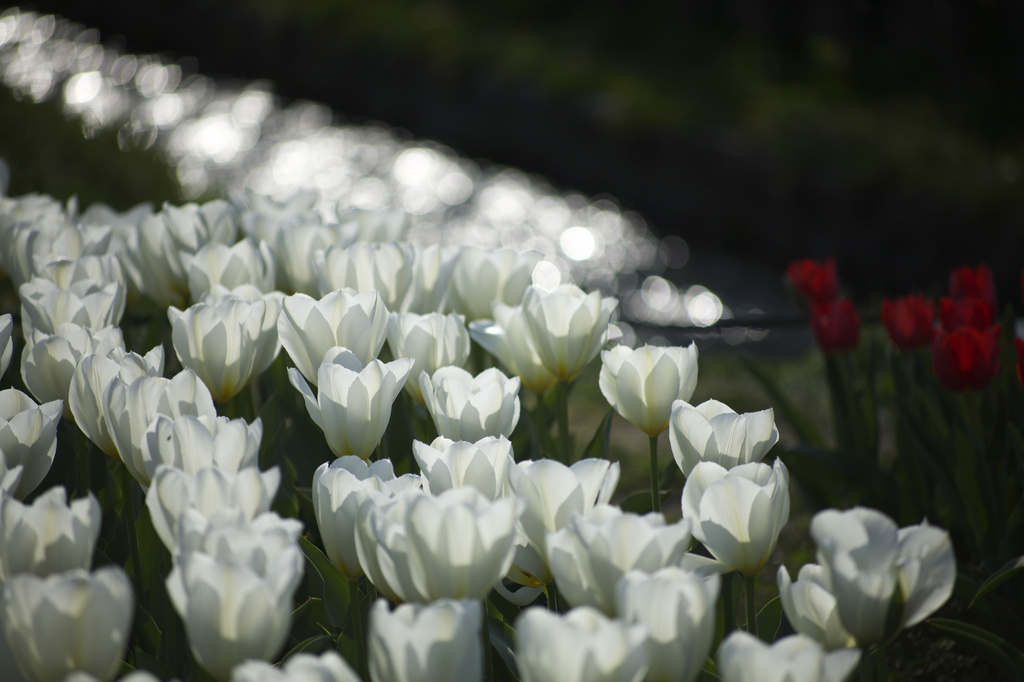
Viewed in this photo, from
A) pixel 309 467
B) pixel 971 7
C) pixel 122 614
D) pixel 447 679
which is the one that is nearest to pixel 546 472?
pixel 447 679

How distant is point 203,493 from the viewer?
0.89 m

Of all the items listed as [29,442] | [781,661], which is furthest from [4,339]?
[781,661]

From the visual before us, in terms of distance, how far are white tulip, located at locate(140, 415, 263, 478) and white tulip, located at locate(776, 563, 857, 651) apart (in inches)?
23.0

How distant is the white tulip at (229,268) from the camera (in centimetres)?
161

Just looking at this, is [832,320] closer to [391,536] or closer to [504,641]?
[504,641]

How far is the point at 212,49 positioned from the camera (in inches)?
390

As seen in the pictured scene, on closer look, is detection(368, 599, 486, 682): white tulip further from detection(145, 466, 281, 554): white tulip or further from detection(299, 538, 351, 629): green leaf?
detection(299, 538, 351, 629): green leaf

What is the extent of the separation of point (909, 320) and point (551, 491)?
53.3 inches

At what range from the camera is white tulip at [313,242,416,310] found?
152 cm

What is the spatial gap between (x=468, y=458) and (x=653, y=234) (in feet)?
19.2

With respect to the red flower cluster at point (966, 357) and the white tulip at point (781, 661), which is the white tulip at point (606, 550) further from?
the red flower cluster at point (966, 357)


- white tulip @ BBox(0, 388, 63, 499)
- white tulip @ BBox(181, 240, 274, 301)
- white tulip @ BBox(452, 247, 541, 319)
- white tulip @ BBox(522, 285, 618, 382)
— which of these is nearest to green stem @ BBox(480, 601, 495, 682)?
white tulip @ BBox(522, 285, 618, 382)

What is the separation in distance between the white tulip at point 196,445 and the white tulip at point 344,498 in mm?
89

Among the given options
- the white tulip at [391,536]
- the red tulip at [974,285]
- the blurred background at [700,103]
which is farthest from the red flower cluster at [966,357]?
the blurred background at [700,103]
